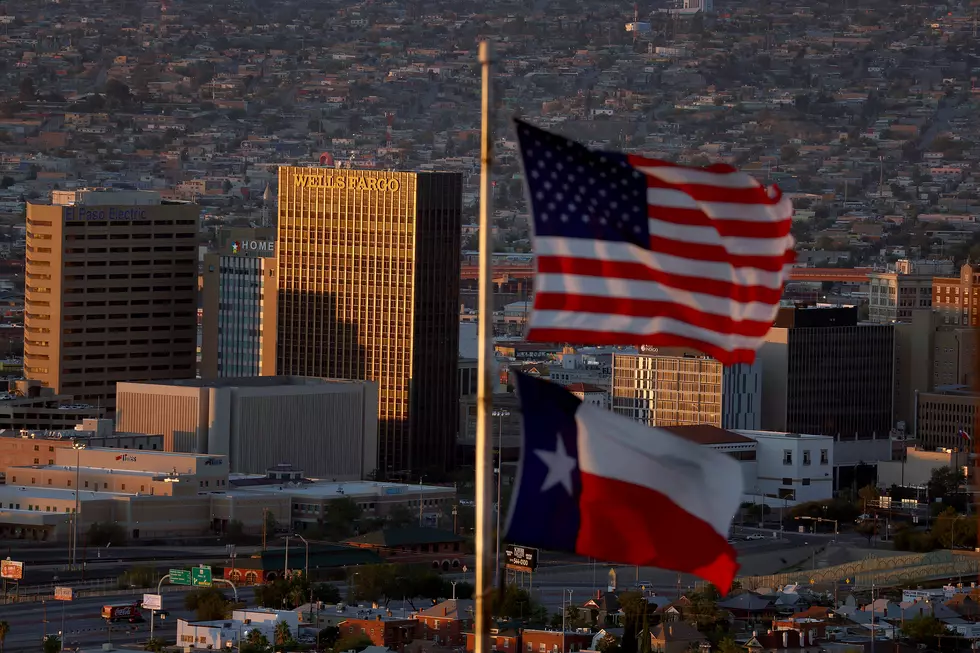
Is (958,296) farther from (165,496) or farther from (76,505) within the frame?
(76,505)

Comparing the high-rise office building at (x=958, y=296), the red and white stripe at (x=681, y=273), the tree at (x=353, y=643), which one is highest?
the high-rise office building at (x=958, y=296)

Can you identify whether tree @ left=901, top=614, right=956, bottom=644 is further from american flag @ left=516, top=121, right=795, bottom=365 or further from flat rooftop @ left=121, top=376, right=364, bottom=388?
american flag @ left=516, top=121, right=795, bottom=365

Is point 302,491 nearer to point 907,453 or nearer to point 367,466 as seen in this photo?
point 367,466

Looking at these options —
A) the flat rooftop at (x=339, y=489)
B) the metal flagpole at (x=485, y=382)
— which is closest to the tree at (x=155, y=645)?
the flat rooftop at (x=339, y=489)

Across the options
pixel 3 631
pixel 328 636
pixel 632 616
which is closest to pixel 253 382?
pixel 632 616

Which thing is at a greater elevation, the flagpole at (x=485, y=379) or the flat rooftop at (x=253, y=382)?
the flagpole at (x=485, y=379)

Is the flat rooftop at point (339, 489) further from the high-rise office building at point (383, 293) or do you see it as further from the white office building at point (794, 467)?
the white office building at point (794, 467)

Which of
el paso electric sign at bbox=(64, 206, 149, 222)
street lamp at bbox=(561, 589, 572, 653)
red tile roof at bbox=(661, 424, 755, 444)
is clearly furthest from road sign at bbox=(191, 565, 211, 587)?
el paso electric sign at bbox=(64, 206, 149, 222)
